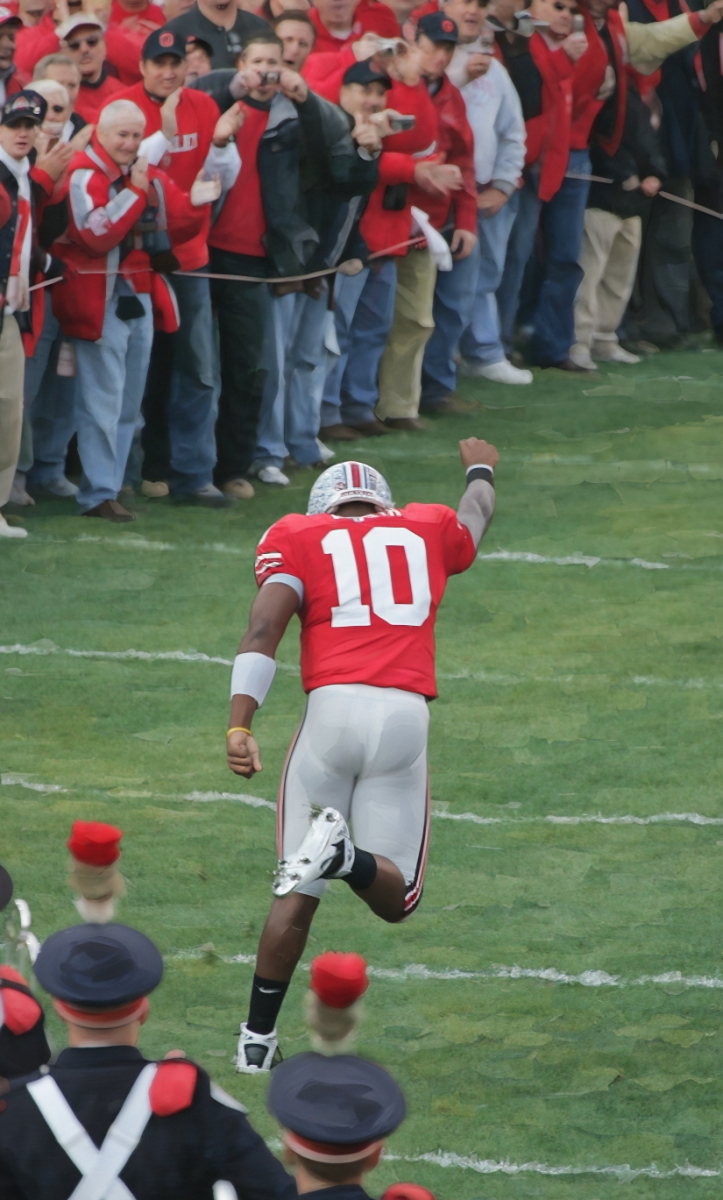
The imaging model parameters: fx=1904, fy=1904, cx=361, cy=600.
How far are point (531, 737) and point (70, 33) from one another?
218 inches

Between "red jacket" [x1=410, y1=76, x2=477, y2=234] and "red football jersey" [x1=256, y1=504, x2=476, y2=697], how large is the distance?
320 inches

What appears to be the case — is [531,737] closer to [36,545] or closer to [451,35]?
[36,545]

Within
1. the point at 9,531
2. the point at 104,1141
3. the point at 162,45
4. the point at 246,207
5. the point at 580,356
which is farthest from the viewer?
the point at 580,356

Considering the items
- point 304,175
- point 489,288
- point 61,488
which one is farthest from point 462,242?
point 61,488

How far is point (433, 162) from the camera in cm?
1362

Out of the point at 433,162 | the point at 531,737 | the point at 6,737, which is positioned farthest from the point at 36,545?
the point at 433,162

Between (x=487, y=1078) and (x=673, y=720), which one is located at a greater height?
(x=487, y=1078)

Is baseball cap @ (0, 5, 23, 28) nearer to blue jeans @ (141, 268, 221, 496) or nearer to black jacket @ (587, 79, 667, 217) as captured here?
blue jeans @ (141, 268, 221, 496)

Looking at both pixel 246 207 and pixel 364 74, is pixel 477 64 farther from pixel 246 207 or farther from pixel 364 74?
pixel 246 207

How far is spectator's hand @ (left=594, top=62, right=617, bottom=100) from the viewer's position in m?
15.7

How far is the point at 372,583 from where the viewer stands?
602 centimetres

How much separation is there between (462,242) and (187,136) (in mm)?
3307

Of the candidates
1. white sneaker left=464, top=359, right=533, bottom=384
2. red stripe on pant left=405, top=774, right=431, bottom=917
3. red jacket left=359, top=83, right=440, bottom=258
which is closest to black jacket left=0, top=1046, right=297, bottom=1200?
red stripe on pant left=405, top=774, right=431, bottom=917

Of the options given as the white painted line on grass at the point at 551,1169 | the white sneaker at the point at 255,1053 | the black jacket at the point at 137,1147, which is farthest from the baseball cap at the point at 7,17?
the black jacket at the point at 137,1147
